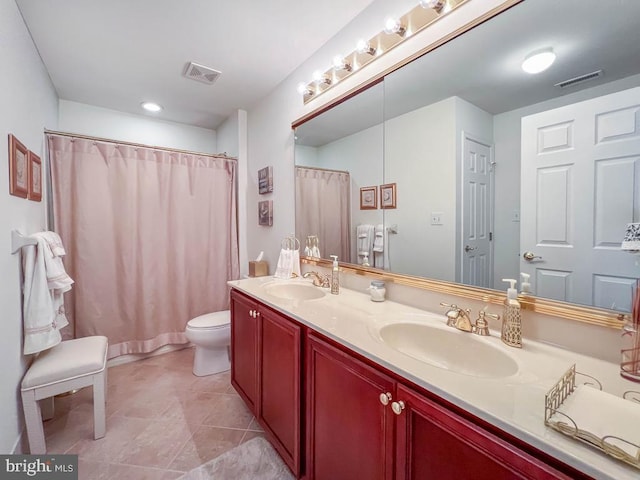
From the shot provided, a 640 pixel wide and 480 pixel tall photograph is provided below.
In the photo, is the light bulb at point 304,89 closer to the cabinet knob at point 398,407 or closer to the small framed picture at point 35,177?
the small framed picture at point 35,177

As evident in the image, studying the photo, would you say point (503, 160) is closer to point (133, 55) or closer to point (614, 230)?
point (614, 230)

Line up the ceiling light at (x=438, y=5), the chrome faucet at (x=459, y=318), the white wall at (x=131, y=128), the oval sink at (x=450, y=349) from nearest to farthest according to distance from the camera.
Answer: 1. the oval sink at (x=450, y=349)
2. the chrome faucet at (x=459, y=318)
3. the ceiling light at (x=438, y=5)
4. the white wall at (x=131, y=128)

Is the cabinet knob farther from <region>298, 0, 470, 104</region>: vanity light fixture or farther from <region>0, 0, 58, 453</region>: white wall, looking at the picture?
<region>0, 0, 58, 453</region>: white wall

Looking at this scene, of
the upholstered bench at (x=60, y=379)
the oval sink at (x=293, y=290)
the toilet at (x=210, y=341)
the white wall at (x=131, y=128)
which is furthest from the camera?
the white wall at (x=131, y=128)

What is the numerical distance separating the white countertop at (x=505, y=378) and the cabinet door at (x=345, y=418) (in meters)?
0.07

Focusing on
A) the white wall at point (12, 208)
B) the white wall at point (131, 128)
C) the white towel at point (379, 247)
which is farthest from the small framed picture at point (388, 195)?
the white wall at point (131, 128)

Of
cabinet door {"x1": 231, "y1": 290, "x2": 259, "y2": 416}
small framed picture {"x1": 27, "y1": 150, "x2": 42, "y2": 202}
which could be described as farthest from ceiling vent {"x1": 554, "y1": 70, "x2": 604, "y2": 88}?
small framed picture {"x1": 27, "y1": 150, "x2": 42, "y2": 202}

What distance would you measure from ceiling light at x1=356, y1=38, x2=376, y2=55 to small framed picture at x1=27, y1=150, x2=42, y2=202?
202 centimetres

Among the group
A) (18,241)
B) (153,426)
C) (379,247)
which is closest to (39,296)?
(18,241)

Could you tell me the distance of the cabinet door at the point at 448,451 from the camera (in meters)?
0.54

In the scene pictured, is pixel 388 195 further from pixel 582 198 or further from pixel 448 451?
pixel 448 451

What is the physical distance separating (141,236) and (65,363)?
1.24 meters

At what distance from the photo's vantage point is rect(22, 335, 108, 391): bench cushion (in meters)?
1.39

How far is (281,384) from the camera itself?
1290 millimetres
